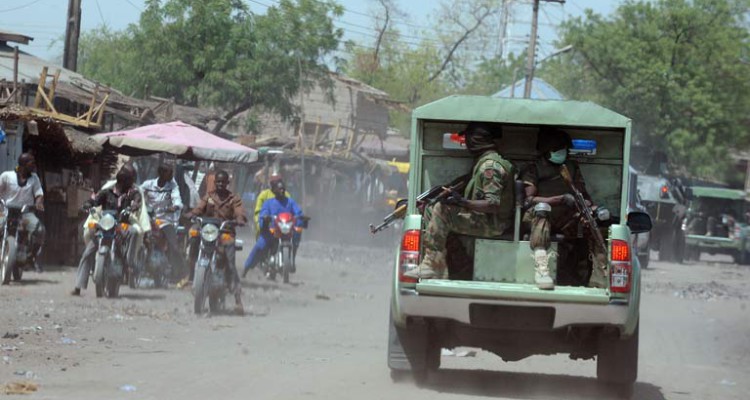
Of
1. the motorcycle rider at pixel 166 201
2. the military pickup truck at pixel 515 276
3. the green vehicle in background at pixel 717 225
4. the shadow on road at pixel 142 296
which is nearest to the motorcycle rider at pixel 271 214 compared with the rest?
the motorcycle rider at pixel 166 201

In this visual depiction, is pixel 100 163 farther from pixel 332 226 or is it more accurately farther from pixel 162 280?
pixel 332 226

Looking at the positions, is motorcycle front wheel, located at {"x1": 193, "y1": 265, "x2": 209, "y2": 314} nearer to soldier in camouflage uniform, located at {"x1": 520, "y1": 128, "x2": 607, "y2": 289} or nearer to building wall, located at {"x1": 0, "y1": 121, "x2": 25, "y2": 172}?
soldier in camouflage uniform, located at {"x1": 520, "y1": 128, "x2": 607, "y2": 289}

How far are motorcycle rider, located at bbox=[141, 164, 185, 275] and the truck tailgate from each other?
28.7ft

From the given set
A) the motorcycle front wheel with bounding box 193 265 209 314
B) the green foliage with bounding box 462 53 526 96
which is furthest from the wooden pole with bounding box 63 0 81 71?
the green foliage with bounding box 462 53 526 96

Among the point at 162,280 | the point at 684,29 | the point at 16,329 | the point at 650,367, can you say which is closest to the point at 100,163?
the point at 162,280

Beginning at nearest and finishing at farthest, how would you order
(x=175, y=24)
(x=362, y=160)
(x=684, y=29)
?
(x=175, y=24)
(x=362, y=160)
(x=684, y=29)

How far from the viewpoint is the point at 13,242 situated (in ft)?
51.9

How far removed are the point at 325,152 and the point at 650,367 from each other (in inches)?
1116

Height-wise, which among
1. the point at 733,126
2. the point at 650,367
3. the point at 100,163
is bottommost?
the point at 650,367

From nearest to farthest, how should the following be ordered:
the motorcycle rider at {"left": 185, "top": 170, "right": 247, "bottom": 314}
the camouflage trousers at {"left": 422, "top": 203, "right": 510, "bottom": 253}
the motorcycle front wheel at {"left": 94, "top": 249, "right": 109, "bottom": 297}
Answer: the camouflage trousers at {"left": 422, "top": 203, "right": 510, "bottom": 253} < the motorcycle front wheel at {"left": 94, "top": 249, "right": 109, "bottom": 297} < the motorcycle rider at {"left": 185, "top": 170, "right": 247, "bottom": 314}

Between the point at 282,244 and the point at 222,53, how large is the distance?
613 inches

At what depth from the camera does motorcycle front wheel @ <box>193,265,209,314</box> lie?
1397cm

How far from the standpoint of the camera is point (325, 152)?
3994 centimetres

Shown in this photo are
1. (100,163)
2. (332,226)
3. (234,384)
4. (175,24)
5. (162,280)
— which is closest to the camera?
(234,384)
